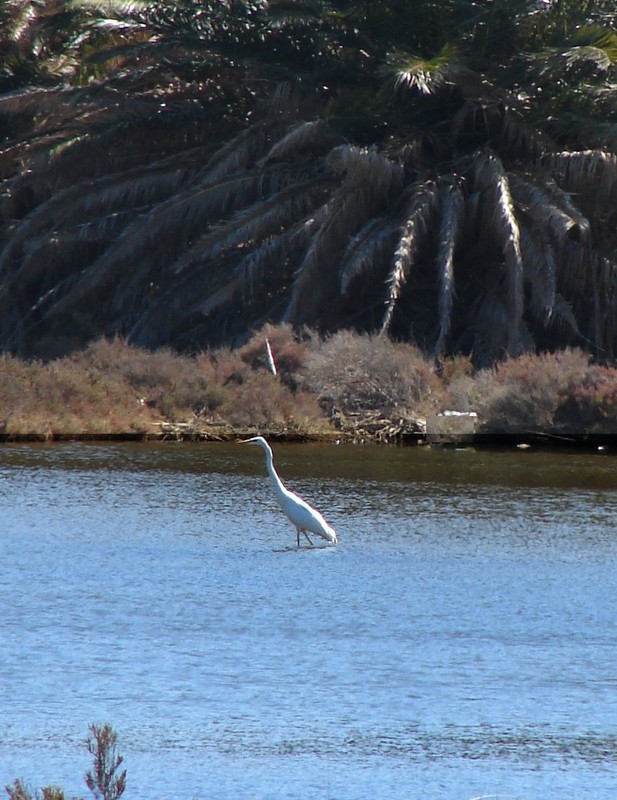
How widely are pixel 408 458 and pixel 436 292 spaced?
888cm

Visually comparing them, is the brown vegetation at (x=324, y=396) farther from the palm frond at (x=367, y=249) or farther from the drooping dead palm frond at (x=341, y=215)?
the drooping dead palm frond at (x=341, y=215)

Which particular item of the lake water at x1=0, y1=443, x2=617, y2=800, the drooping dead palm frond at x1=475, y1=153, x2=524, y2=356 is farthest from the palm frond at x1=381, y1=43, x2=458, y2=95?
the lake water at x1=0, y1=443, x2=617, y2=800

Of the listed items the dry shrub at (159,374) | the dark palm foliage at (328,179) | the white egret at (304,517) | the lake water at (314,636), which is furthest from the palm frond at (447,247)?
the white egret at (304,517)

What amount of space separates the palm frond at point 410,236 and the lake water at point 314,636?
7503mm

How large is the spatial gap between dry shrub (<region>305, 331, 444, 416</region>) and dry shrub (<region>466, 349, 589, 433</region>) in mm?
589

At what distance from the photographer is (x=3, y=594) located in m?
11.5

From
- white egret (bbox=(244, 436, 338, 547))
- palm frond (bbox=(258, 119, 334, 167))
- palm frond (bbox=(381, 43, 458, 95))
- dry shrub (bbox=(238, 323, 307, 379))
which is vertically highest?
palm frond (bbox=(381, 43, 458, 95))

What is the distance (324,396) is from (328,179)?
6.69 m

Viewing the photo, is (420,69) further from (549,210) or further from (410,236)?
(549,210)

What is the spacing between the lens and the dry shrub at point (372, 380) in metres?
22.8

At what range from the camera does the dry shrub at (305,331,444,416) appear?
22781mm

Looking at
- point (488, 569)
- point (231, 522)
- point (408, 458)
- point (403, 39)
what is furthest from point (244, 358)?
point (488, 569)

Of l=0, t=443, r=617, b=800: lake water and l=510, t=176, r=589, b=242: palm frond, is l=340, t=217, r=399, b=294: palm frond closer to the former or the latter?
l=510, t=176, r=589, b=242: palm frond

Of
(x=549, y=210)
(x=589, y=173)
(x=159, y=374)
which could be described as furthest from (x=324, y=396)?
(x=589, y=173)
